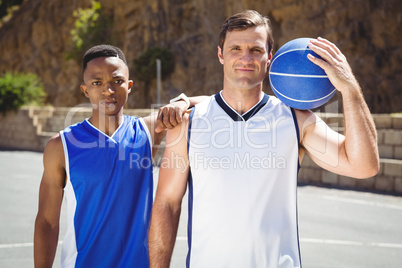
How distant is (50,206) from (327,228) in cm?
575

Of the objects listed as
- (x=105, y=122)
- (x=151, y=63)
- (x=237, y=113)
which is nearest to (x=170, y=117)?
(x=237, y=113)

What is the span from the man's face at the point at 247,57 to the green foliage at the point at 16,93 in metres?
24.8

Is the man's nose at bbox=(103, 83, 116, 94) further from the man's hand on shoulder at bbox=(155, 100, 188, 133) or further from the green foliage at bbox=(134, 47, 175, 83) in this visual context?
the green foliage at bbox=(134, 47, 175, 83)

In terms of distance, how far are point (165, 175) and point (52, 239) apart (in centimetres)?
81

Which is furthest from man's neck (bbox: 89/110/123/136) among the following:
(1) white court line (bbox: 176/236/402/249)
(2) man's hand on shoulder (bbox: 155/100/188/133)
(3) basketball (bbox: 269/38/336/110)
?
(1) white court line (bbox: 176/236/402/249)

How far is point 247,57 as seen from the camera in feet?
8.51

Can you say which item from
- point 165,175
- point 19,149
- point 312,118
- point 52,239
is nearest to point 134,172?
point 165,175

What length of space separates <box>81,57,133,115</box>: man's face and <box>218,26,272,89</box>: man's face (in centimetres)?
78

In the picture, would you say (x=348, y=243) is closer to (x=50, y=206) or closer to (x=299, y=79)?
(x=299, y=79)

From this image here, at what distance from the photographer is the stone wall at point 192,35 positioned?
1216 inches

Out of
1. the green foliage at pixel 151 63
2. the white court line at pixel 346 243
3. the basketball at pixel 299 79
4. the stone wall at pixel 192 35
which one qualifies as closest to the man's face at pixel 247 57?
the basketball at pixel 299 79

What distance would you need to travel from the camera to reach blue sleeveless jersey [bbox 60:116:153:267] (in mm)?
2836

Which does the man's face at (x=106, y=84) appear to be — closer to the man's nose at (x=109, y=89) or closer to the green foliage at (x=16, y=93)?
the man's nose at (x=109, y=89)

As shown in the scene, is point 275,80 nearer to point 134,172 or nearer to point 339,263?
point 134,172
